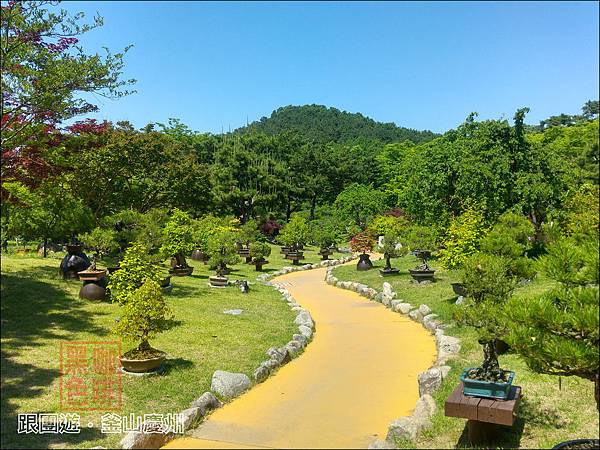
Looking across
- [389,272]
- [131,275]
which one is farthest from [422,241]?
[131,275]

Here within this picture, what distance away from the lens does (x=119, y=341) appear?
7.80 m

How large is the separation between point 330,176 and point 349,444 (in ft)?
124

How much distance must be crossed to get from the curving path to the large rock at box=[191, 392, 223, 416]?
10cm

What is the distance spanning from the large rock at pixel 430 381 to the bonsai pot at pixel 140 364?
3.63m

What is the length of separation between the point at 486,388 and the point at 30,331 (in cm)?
717

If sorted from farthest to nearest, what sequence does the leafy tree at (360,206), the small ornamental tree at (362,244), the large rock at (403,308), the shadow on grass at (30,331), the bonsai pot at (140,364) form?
the leafy tree at (360,206) → the small ornamental tree at (362,244) → the large rock at (403,308) → the bonsai pot at (140,364) → the shadow on grass at (30,331)

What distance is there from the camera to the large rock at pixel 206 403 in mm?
5695

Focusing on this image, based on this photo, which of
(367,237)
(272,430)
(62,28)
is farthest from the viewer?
(367,237)

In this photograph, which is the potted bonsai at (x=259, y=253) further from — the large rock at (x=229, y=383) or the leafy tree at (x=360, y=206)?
the large rock at (x=229, y=383)

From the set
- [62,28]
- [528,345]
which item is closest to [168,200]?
[62,28]

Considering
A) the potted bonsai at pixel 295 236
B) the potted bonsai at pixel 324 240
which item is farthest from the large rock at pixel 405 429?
the potted bonsai at pixel 324 240

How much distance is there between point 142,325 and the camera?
6629 mm

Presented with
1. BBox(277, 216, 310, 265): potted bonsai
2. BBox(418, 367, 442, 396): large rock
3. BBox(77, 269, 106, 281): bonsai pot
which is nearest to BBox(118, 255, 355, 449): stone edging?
BBox(418, 367, 442, 396): large rock

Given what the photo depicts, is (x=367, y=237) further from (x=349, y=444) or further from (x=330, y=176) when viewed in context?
(x=330, y=176)
